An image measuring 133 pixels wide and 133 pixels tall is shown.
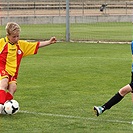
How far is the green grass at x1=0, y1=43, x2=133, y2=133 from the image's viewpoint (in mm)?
7266

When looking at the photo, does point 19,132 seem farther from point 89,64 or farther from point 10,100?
point 89,64

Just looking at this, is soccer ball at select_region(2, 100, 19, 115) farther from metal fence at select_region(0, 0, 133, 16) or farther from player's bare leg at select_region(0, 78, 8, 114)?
metal fence at select_region(0, 0, 133, 16)

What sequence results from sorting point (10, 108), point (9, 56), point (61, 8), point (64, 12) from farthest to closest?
point (61, 8), point (64, 12), point (9, 56), point (10, 108)

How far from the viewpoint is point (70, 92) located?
996cm

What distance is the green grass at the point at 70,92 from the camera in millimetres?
7266

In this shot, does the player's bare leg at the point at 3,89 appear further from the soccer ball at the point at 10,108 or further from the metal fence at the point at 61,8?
the metal fence at the point at 61,8

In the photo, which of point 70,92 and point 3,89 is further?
point 70,92

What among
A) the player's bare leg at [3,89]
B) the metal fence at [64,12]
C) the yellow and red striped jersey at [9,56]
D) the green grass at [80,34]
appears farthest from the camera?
the metal fence at [64,12]

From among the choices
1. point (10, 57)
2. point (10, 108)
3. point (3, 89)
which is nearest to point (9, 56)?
point (10, 57)

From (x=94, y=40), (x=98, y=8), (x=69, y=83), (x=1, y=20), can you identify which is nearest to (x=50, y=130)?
(x=69, y=83)

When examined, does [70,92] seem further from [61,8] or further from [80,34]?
[61,8]

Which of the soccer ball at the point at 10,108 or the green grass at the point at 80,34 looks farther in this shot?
the green grass at the point at 80,34

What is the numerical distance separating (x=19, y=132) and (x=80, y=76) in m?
5.40

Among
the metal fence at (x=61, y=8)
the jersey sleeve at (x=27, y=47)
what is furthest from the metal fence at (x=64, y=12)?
the jersey sleeve at (x=27, y=47)
